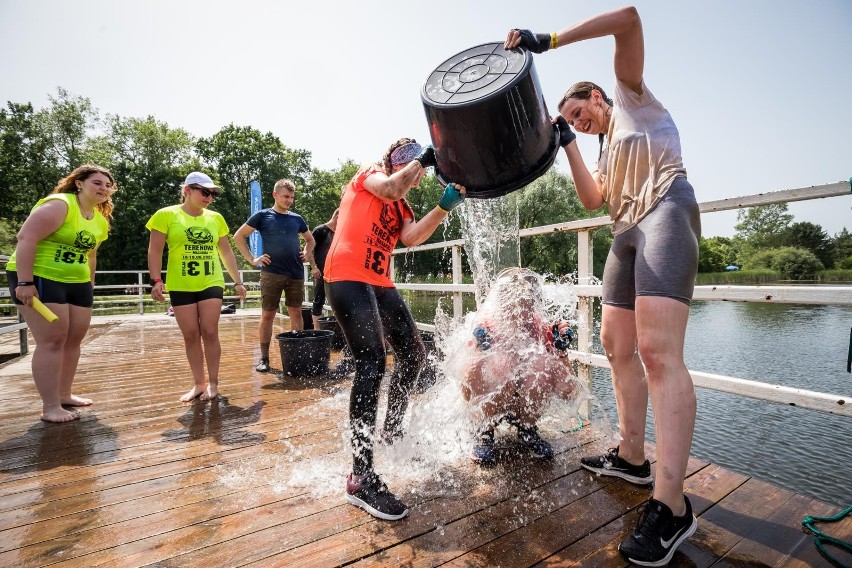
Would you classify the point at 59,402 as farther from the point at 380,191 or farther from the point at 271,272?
the point at 380,191

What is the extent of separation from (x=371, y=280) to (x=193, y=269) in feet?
6.23

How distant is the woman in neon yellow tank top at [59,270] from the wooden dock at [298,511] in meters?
0.42

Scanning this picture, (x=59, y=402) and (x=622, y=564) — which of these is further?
(x=59, y=402)

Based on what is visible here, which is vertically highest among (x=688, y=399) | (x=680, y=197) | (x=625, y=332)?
(x=680, y=197)

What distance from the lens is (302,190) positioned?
41250 millimetres

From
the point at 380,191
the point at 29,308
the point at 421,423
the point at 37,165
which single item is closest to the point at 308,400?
the point at 421,423

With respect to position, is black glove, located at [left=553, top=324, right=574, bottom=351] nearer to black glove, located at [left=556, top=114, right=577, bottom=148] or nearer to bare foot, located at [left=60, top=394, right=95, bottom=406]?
black glove, located at [left=556, top=114, right=577, bottom=148]

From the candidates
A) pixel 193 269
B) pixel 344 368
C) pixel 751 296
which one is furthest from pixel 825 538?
pixel 193 269

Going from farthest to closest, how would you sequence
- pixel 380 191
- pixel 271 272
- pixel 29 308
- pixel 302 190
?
pixel 302 190 < pixel 271 272 < pixel 29 308 < pixel 380 191

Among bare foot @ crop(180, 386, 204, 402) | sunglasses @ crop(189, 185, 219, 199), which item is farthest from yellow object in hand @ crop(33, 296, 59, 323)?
sunglasses @ crop(189, 185, 219, 199)

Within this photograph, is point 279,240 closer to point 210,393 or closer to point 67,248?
point 210,393

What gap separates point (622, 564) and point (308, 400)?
2.40m

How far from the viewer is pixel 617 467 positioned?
1977 mm

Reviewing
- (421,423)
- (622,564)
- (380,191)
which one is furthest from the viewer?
(421,423)
